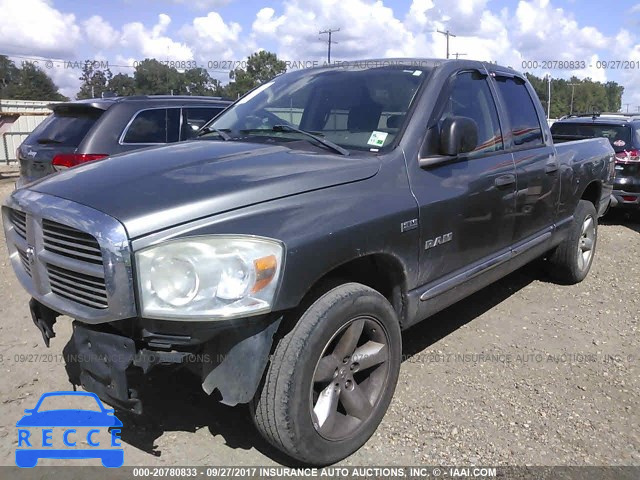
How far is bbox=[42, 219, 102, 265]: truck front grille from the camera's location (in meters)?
2.30

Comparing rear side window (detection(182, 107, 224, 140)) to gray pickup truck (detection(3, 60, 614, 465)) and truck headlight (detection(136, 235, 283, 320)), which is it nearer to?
gray pickup truck (detection(3, 60, 614, 465))

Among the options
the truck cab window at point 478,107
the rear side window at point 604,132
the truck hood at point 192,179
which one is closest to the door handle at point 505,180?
the truck cab window at point 478,107

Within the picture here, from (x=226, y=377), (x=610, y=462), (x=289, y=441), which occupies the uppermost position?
(x=226, y=377)

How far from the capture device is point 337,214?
266 cm

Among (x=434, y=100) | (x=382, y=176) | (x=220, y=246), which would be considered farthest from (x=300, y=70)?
(x=220, y=246)

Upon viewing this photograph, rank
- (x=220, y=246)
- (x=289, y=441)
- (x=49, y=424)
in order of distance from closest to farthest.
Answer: (x=220, y=246)
(x=289, y=441)
(x=49, y=424)

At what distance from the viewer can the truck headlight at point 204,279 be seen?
224 cm

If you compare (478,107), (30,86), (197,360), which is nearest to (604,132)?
(478,107)

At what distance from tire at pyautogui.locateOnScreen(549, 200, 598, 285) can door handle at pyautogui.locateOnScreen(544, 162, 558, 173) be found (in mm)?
866

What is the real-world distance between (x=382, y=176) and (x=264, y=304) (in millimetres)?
1052

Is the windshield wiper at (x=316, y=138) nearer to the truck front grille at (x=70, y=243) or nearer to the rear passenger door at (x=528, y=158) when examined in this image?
the truck front grille at (x=70, y=243)

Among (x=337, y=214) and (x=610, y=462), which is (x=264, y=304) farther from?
(x=610, y=462)

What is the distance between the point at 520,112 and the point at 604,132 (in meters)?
5.86

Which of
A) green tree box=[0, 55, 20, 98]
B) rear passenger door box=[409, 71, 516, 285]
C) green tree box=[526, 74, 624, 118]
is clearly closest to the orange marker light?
rear passenger door box=[409, 71, 516, 285]
